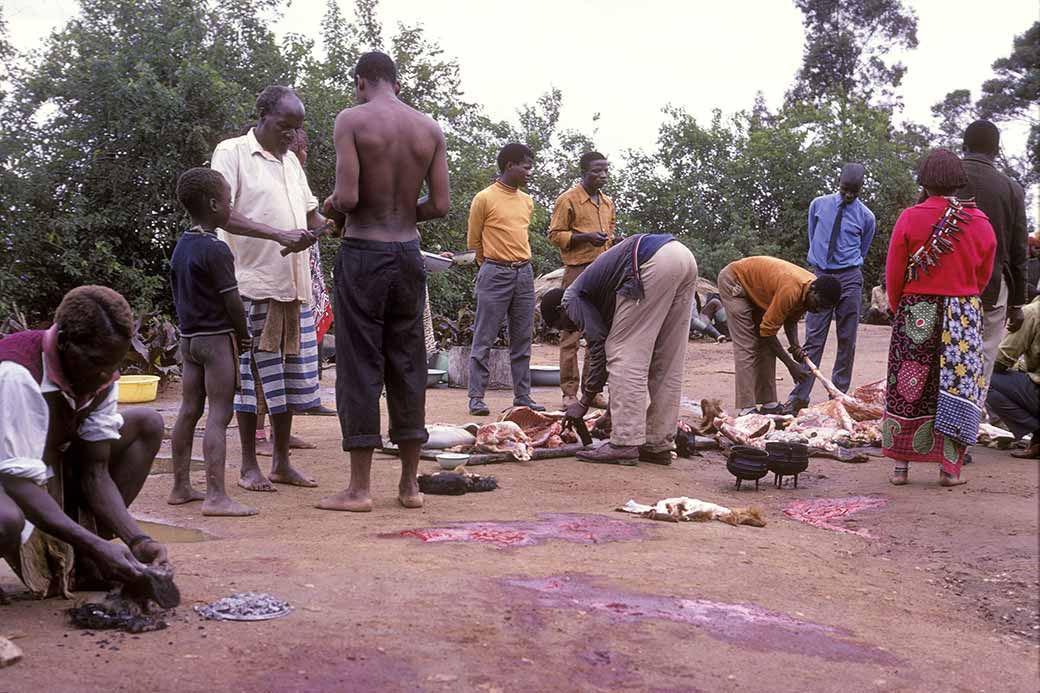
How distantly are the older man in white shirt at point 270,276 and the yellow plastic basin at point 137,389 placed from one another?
417cm

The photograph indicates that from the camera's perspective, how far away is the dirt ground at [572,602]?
2.83 meters

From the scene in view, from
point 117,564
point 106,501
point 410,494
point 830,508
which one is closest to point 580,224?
point 830,508

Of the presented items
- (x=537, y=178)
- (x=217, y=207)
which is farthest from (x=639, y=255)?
(x=537, y=178)

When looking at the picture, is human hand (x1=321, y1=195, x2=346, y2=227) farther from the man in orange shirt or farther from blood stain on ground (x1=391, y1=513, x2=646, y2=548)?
the man in orange shirt

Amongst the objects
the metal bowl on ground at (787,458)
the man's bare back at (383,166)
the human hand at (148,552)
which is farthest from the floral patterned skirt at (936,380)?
the human hand at (148,552)

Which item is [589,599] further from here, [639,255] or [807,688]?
[639,255]

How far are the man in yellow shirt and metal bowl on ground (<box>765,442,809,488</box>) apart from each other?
2.72 m

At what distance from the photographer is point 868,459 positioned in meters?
7.34

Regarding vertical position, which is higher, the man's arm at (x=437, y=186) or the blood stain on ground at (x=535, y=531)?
the man's arm at (x=437, y=186)

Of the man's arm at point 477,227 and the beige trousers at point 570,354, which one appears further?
the beige trousers at point 570,354

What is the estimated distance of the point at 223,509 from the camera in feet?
15.5

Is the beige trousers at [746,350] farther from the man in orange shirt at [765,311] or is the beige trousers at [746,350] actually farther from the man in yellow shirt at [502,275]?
the man in yellow shirt at [502,275]

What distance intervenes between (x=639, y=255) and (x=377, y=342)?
80.6 inches

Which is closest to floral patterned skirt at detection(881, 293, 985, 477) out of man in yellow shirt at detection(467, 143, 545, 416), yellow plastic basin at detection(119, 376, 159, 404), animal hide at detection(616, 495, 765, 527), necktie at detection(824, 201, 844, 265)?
animal hide at detection(616, 495, 765, 527)
